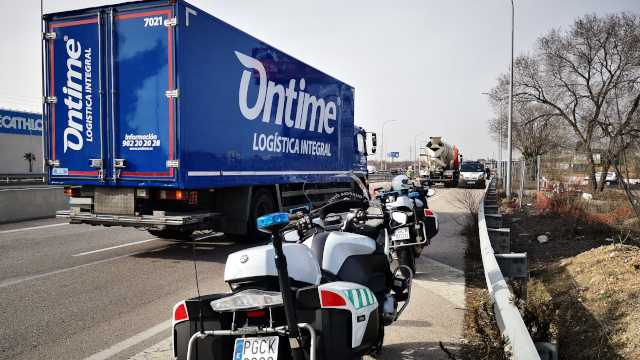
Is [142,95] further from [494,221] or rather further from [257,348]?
[494,221]

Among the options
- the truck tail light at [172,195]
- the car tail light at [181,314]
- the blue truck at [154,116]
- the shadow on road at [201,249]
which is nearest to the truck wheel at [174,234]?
the shadow on road at [201,249]

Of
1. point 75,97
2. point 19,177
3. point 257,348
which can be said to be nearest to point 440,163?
point 75,97

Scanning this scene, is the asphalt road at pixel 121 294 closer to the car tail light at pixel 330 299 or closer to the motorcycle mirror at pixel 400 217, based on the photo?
the motorcycle mirror at pixel 400 217

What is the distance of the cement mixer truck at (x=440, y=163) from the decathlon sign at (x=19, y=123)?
144ft

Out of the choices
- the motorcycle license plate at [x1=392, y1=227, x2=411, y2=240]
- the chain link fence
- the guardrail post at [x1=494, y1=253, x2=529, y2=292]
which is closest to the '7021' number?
the motorcycle license plate at [x1=392, y1=227, x2=411, y2=240]

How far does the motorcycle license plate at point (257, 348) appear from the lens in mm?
2383

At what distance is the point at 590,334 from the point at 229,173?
20.8 feet

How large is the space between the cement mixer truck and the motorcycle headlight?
34828 millimetres

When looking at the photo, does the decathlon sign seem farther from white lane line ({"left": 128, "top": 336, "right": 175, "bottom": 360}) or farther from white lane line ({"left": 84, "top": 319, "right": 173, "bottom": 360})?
white lane line ({"left": 128, "top": 336, "right": 175, "bottom": 360})

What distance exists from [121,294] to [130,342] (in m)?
1.79

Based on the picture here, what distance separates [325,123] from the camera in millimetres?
13172

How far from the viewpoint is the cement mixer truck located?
122ft

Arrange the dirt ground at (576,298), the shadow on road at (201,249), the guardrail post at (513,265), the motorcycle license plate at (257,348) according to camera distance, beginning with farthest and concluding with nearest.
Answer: the shadow on road at (201,249), the guardrail post at (513,265), the dirt ground at (576,298), the motorcycle license plate at (257,348)

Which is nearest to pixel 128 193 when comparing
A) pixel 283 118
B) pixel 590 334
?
pixel 283 118
